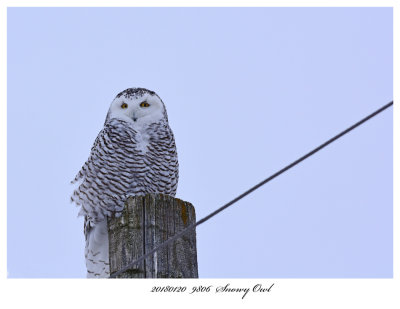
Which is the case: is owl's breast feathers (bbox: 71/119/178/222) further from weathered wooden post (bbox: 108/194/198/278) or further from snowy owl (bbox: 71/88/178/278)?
weathered wooden post (bbox: 108/194/198/278)

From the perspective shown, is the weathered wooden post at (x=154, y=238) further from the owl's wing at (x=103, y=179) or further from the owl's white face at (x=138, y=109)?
the owl's white face at (x=138, y=109)

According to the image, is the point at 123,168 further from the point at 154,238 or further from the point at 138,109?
the point at 154,238

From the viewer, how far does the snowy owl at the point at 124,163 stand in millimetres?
4590

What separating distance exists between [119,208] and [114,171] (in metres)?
0.29

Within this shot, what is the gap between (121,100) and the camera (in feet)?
16.7

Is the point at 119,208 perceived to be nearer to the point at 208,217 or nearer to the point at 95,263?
the point at 95,263

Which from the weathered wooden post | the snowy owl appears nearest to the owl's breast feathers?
the snowy owl

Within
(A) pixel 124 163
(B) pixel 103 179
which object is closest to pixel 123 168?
(A) pixel 124 163

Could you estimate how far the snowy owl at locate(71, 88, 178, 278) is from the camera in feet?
15.1

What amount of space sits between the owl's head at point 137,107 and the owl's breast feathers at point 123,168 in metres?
0.07

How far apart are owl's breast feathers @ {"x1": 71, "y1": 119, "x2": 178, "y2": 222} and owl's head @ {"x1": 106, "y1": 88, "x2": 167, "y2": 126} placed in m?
0.07

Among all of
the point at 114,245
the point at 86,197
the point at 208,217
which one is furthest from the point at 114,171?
the point at 208,217

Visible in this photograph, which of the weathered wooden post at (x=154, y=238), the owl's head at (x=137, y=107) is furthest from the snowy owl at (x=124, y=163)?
the weathered wooden post at (x=154, y=238)

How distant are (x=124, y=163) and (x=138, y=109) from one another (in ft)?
1.55
